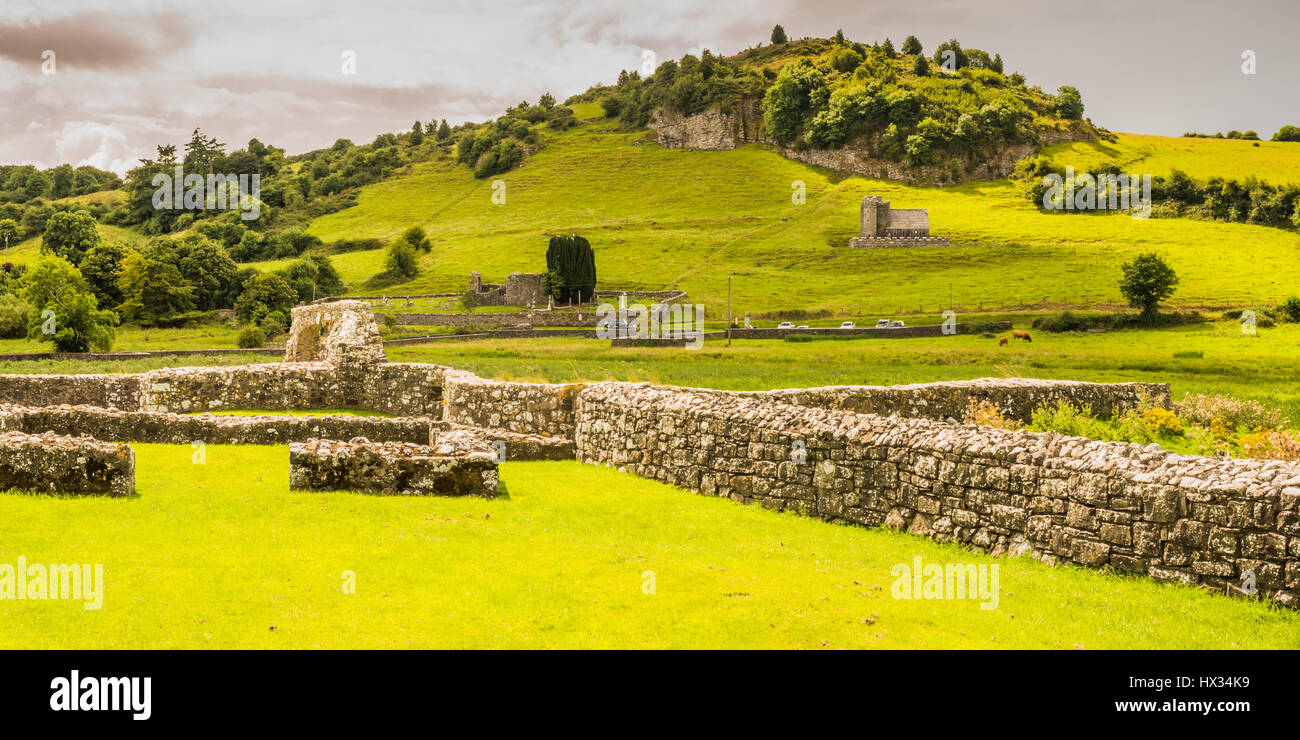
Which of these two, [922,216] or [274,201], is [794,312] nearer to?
[922,216]

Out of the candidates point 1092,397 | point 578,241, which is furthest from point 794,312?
point 1092,397

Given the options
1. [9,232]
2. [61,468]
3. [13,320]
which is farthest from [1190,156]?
[9,232]

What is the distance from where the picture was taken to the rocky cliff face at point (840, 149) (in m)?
161

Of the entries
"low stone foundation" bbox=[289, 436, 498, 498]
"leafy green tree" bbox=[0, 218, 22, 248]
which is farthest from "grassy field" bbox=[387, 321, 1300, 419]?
"leafy green tree" bbox=[0, 218, 22, 248]

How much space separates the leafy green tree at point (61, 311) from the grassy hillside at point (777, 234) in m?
54.5

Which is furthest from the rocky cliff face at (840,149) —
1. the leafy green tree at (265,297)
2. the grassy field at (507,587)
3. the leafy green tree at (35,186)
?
the grassy field at (507,587)

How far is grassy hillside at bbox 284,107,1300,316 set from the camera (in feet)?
295

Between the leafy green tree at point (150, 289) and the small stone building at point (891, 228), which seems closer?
the leafy green tree at point (150, 289)

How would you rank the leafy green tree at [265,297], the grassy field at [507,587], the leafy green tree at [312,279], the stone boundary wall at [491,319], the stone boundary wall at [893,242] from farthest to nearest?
the stone boundary wall at [893,242]
the leafy green tree at [312,279]
the stone boundary wall at [491,319]
the leafy green tree at [265,297]
the grassy field at [507,587]

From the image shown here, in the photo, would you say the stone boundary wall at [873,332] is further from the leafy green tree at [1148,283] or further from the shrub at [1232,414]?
the shrub at [1232,414]

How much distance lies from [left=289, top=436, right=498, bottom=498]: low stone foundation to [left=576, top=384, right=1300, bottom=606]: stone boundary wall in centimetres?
405

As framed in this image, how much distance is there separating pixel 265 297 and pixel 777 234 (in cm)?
6875
